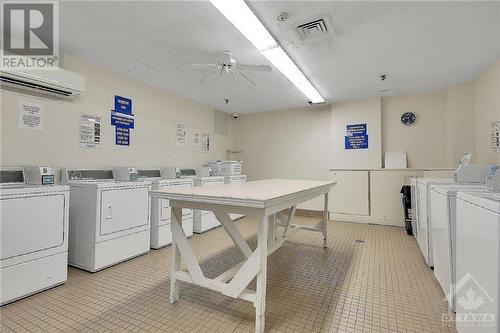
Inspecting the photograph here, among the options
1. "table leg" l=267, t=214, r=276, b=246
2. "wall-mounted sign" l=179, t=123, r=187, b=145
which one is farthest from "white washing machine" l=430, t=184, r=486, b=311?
"wall-mounted sign" l=179, t=123, r=187, b=145

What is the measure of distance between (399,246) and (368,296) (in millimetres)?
1735

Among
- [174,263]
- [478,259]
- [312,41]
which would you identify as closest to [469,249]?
[478,259]

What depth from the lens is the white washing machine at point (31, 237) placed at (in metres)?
1.95

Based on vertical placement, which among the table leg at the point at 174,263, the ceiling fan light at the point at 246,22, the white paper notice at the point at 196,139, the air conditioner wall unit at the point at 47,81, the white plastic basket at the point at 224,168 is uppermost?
the ceiling fan light at the point at 246,22

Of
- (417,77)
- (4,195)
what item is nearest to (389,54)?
(417,77)

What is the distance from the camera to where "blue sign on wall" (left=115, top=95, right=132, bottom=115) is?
352 cm

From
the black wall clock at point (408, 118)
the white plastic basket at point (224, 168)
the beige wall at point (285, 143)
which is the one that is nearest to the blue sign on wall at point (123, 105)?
the white plastic basket at point (224, 168)

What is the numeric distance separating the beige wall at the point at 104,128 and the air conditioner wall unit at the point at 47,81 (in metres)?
0.14

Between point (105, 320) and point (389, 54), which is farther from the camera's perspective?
point (389, 54)

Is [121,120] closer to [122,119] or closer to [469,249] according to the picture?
[122,119]

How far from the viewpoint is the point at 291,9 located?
81.7 inches

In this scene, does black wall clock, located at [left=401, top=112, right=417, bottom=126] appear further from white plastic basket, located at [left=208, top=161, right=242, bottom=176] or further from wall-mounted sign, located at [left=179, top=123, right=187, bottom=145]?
wall-mounted sign, located at [left=179, top=123, right=187, bottom=145]

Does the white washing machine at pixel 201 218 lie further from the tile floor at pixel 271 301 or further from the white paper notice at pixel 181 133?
the tile floor at pixel 271 301

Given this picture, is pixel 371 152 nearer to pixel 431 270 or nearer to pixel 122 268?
pixel 431 270
